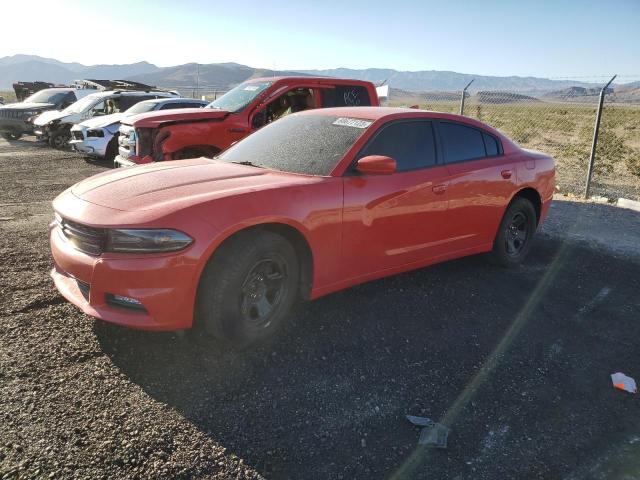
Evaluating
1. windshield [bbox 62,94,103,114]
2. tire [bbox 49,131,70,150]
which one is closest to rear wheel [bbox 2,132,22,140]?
tire [bbox 49,131,70,150]

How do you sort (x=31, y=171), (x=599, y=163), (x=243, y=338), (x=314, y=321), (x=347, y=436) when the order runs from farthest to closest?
(x=599, y=163) < (x=31, y=171) < (x=314, y=321) < (x=243, y=338) < (x=347, y=436)

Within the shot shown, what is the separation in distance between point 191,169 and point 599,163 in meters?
13.0

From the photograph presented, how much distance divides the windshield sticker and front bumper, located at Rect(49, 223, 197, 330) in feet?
6.33

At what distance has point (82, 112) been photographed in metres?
13.8

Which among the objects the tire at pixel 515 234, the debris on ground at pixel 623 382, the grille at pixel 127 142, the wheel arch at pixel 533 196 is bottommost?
the debris on ground at pixel 623 382

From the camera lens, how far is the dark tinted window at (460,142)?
452cm

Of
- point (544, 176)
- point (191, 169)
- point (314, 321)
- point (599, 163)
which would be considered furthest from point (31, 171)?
point (599, 163)

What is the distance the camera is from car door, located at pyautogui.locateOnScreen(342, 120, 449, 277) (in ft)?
12.1

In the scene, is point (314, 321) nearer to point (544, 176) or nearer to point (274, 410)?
point (274, 410)

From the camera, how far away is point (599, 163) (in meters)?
13.5

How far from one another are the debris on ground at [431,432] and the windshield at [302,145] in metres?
1.84

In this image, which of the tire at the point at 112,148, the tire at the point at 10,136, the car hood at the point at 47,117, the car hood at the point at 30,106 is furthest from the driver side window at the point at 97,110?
the tire at the point at 10,136

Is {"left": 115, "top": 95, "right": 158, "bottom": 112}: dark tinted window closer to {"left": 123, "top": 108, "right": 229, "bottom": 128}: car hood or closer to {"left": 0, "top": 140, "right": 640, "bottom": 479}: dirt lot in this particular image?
{"left": 123, "top": 108, "right": 229, "bottom": 128}: car hood

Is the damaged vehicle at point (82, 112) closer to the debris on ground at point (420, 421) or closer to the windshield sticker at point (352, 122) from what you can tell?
the windshield sticker at point (352, 122)
